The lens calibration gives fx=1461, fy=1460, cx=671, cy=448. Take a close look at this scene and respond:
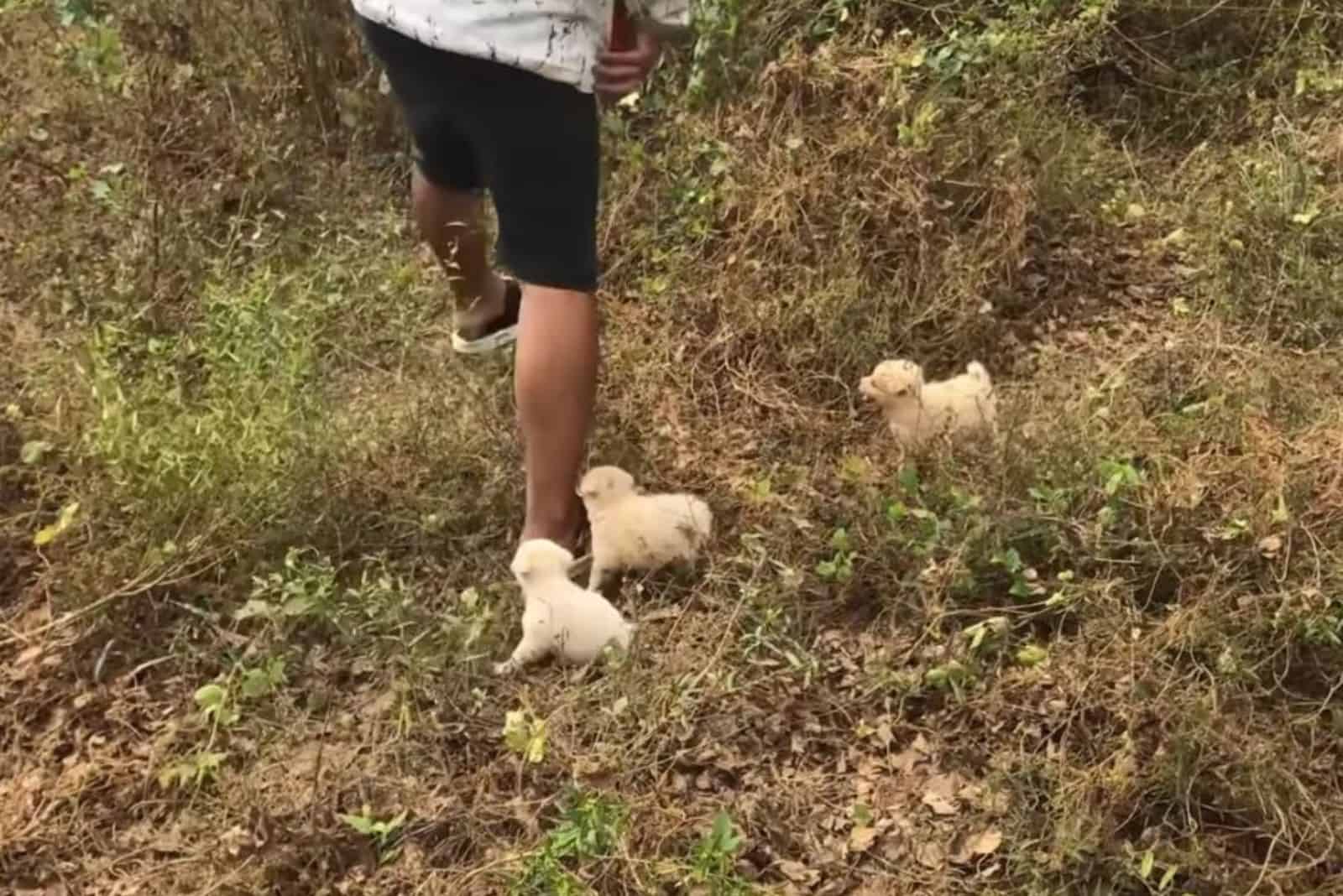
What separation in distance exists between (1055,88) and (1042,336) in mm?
714

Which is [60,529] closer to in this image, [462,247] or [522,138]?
[462,247]

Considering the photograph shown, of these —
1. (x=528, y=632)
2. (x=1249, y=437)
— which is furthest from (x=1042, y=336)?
(x=528, y=632)

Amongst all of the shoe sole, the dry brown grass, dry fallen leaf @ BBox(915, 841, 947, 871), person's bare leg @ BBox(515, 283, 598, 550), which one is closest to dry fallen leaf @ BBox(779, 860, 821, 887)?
the dry brown grass

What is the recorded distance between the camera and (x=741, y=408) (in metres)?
2.79

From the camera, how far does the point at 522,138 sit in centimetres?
204

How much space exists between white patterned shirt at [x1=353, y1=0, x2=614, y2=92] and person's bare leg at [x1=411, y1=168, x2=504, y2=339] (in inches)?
26.2

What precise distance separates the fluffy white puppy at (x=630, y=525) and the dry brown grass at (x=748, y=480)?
0.22ft

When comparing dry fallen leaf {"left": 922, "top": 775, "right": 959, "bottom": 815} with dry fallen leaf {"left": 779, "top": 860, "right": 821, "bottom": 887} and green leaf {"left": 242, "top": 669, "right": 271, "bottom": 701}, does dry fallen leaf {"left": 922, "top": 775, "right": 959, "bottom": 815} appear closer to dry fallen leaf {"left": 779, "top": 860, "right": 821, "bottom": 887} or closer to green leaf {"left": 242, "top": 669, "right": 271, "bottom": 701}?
dry fallen leaf {"left": 779, "top": 860, "right": 821, "bottom": 887}

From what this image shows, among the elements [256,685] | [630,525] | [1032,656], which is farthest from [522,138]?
[1032,656]

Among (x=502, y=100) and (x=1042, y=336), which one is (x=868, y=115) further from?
(x=502, y=100)

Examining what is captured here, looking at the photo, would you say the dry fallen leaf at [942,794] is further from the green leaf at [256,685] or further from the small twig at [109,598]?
the small twig at [109,598]

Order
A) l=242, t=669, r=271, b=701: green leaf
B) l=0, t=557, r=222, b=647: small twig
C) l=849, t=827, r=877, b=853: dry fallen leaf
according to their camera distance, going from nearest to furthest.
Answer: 1. l=849, t=827, r=877, b=853: dry fallen leaf
2. l=242, t=669, r=271, b=701: green leaf
3. l=0, t=557, r=222, b=647: small twig

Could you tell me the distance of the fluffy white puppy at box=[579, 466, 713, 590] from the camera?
234 centimetres

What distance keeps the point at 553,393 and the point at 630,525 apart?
258 millimetres
